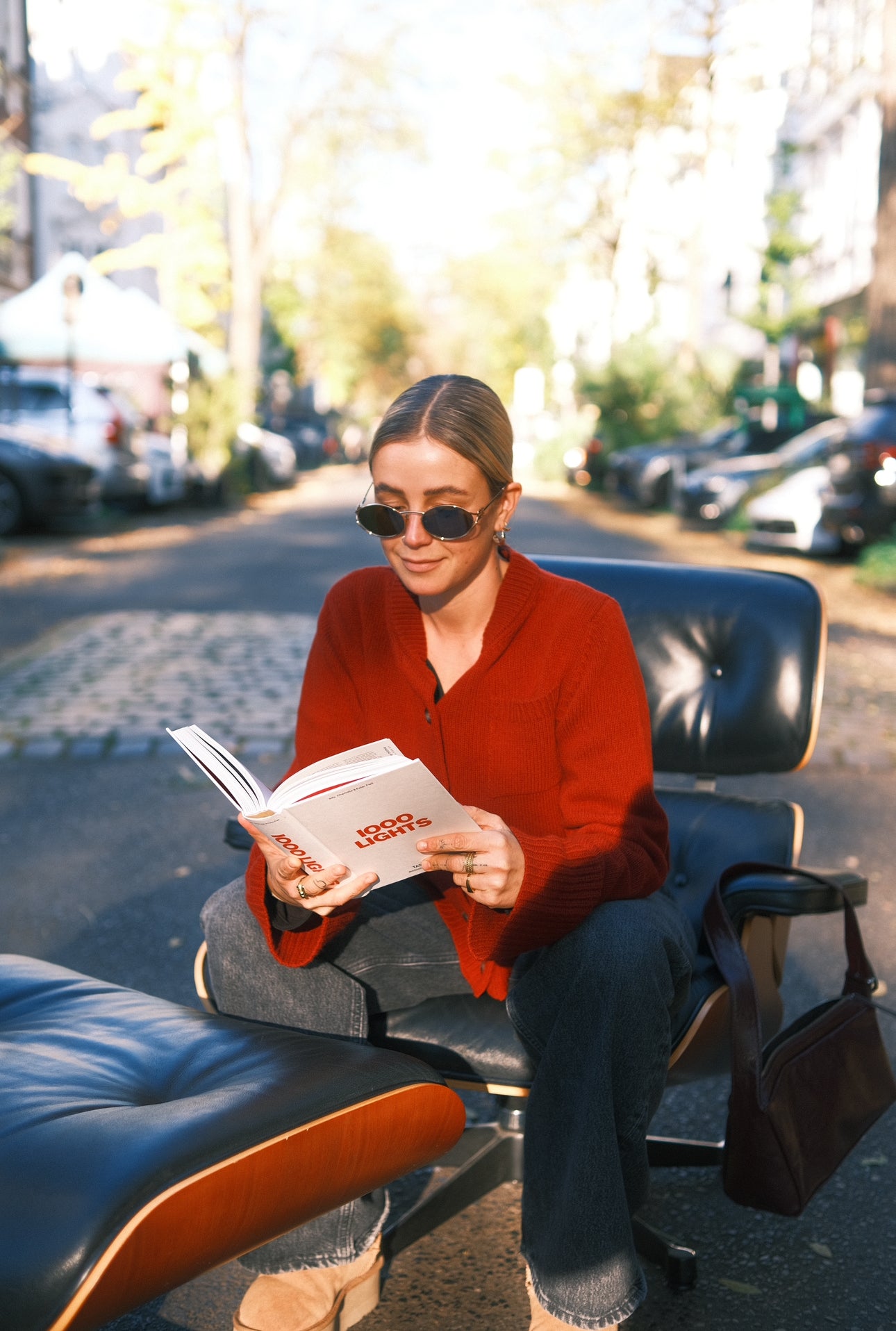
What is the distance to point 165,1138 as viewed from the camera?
6.15 ft

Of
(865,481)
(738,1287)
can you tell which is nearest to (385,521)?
(738,1287)

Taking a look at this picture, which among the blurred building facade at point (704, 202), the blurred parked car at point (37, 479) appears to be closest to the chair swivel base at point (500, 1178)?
the blurred parked car at point (37, 479)

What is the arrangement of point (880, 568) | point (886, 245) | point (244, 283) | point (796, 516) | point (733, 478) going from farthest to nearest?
point (244, 283) < point (733, 478) < point (796, 516) < point (886, 245) < point (880, 568)

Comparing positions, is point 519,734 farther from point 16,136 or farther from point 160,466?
point 16,136

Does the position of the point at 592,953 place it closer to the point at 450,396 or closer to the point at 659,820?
the point at 659,820

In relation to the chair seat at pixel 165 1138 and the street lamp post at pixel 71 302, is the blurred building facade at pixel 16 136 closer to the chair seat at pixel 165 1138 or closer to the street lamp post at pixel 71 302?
the street lamp post at pixel 71 302

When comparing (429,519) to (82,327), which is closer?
(429,519)

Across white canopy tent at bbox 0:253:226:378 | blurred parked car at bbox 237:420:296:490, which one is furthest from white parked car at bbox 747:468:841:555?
blurred parked car at bbox 237:420:296:490

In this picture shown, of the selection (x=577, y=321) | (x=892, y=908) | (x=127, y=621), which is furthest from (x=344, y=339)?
(x=892, y=908)

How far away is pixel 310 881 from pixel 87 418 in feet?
50.6

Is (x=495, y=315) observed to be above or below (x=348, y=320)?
above

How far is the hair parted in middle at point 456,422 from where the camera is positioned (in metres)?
2.55

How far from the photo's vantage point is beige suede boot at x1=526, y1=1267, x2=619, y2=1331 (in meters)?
2.24

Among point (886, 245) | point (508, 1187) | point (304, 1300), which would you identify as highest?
point (886, 245)
